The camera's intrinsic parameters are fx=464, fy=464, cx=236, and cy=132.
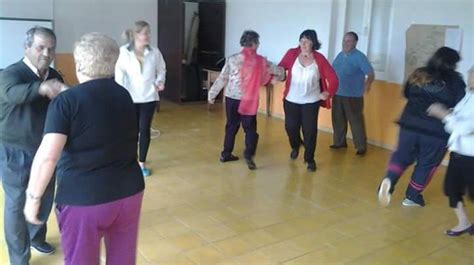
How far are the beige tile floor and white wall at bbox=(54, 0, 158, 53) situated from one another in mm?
3318

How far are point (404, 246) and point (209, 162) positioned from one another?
2.22m

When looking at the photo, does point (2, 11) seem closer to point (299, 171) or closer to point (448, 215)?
point (299, 171)

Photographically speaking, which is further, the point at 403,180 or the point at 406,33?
the point at 406,33

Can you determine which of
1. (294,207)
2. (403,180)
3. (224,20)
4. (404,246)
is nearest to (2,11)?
(224,20)

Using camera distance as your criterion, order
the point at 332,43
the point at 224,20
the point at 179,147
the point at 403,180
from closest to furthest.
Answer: the point at 403,180
the point at 179,147
the point at 332,43
the point at 224,20

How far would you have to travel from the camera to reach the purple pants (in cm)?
169

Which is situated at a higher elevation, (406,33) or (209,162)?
(406,33)

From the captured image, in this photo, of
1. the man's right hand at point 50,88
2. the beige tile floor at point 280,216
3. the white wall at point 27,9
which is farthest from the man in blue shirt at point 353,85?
the white wall at point 27,9

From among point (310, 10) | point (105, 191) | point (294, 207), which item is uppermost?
point (310, 10)

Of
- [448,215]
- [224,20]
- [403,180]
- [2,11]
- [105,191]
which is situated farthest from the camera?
[224,20]

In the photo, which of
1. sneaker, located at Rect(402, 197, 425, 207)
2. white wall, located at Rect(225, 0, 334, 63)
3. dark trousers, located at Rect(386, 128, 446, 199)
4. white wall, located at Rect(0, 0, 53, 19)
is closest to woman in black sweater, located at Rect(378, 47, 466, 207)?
dark trousers, located at Rect(386, 128, 446, 199)

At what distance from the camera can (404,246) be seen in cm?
304

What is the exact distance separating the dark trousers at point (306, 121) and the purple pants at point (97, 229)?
2802 millimetres

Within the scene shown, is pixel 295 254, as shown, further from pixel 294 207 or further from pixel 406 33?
pixel 406 33
